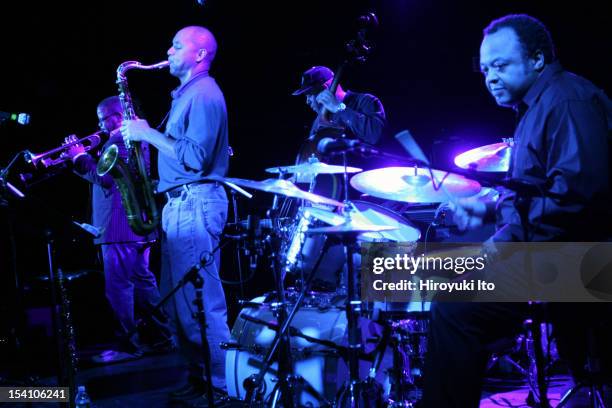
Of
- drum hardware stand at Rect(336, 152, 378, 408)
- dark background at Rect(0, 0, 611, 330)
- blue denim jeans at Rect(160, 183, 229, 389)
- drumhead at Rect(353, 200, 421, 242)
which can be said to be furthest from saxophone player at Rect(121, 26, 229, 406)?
dark background at Rect(0, 0, 611, 330)

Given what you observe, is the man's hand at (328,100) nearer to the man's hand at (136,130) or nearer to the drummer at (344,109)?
the drummer at (344,109)

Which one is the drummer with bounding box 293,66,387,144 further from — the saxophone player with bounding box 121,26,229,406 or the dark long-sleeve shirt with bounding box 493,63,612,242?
the dark long-sleeve shirt with bounding box 493,63,612,242

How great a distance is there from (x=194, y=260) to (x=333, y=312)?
1053 mm

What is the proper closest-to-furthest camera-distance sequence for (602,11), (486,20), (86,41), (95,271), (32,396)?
(32,396), (602,11), (486,20), (95,271), (86,41)

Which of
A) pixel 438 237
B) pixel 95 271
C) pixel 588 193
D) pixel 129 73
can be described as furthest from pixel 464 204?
pixel 129 73

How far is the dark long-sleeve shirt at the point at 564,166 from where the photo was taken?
215cm

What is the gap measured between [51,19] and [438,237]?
5.33 meters

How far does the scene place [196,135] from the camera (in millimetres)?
3807

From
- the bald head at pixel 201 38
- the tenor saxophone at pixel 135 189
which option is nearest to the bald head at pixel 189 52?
the bald head at pixel 201 38

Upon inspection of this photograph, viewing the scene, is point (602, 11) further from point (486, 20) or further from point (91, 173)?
point (91, 173)

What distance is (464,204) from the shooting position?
7.74ft

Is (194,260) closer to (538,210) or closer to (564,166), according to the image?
(538,210)

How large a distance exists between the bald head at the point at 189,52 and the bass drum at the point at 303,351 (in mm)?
1838

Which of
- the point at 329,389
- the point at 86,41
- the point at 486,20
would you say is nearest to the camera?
the point at 329,389
